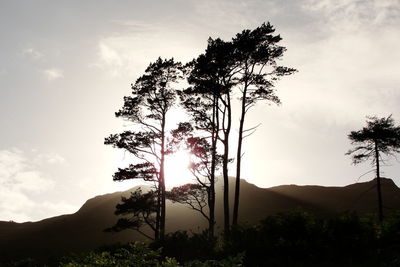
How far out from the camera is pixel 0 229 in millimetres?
72875

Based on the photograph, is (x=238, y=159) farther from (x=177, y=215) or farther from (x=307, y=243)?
(x=177, y=215)

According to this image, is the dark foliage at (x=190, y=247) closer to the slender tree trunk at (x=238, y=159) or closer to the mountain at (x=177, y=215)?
the slender tree trunk at (x=238, y=159)

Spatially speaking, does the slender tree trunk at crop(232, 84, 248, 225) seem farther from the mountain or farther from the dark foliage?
the mountain

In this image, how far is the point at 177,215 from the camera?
66875 millimetres

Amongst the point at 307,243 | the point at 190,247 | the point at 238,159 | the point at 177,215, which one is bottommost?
the point at 190,247

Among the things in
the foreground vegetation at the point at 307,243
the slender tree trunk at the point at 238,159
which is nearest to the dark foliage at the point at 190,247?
the foreground vegetation at the point at 307,243

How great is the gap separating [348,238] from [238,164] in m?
12.8

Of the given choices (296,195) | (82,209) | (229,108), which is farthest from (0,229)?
(229,108)

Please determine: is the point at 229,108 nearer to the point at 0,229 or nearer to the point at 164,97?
the point at 164,97

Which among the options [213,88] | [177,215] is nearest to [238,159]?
[213,88]

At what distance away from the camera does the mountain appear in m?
59.7

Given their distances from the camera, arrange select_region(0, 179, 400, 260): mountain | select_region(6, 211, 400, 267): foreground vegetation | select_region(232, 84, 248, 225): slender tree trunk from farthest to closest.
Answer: select_region(0, 179, 400, 260): mountain
select_region(232, 84, 248, 225): slender tree trunk
select_region(6, 211, 400, 267): foreground vegetation

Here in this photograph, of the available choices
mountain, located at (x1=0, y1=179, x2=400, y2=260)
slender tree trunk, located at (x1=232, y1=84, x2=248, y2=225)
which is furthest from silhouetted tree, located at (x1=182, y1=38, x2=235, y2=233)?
mountain, located at (x1=0, y1=179, x2=400, y2=260)

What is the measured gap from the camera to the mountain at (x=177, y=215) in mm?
59719
